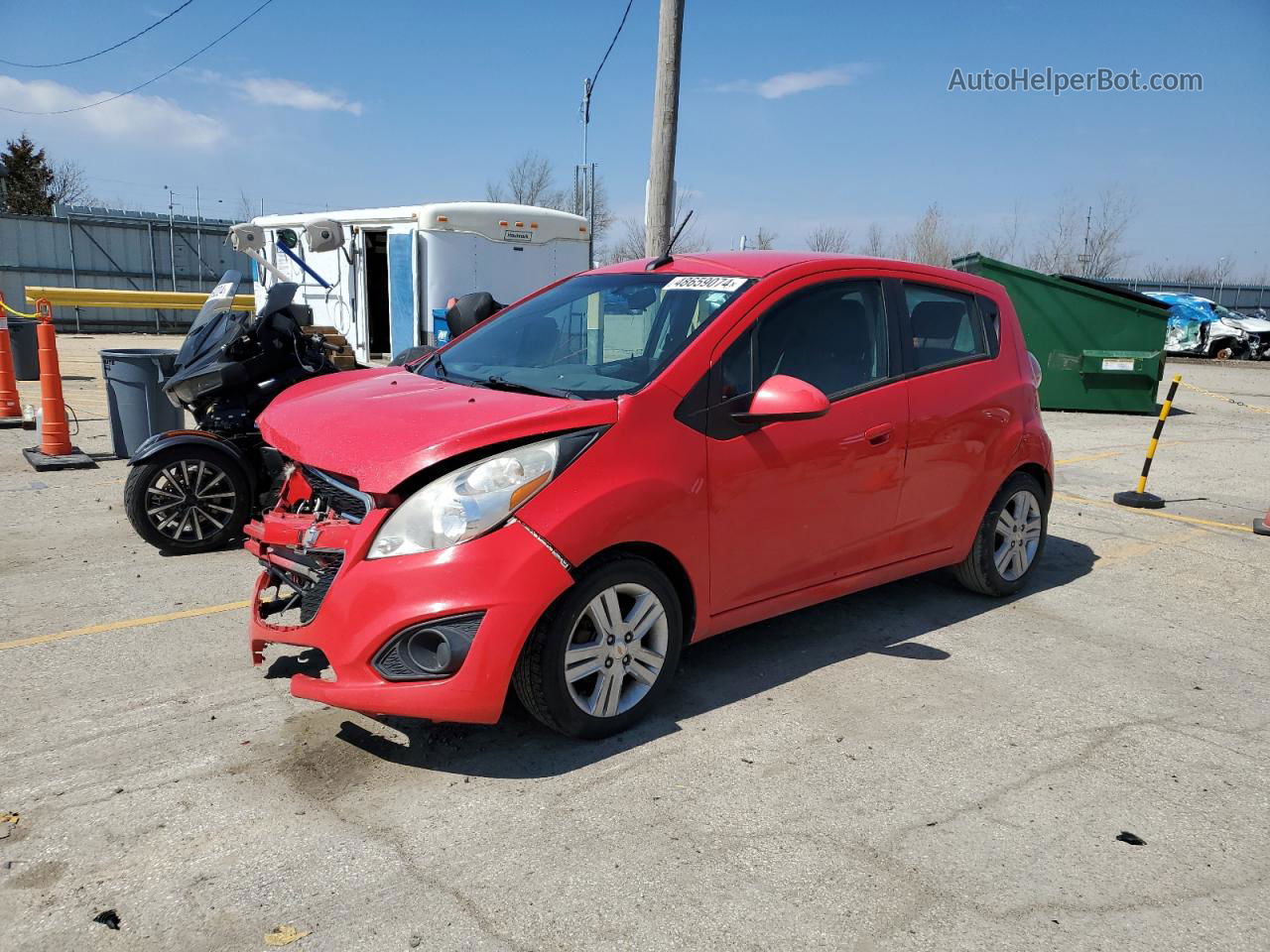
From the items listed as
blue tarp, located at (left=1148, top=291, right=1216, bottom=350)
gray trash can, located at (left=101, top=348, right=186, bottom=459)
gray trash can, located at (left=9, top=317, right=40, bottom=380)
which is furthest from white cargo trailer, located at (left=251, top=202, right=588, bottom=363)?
blue tarp, located at (left=1148, top=291, right=1216, bottom=350)

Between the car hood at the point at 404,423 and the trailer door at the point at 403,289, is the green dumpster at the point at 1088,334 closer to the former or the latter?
the trailer door at the point at 403,289

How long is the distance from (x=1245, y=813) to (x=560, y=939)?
7.67ft

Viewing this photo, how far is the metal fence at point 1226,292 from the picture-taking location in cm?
4184

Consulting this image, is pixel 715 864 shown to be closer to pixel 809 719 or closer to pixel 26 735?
pixel 809 719

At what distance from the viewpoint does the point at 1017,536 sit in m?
5.16

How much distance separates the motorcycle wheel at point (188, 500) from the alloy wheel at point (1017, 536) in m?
4.48

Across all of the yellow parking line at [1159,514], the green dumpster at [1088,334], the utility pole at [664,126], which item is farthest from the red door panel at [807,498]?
the green dumpster at [1088,334]

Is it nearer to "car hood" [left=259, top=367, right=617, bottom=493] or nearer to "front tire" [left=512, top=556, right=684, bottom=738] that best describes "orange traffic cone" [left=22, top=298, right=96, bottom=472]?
"car hood" [left=259, top=367, right=617, bottom=493]

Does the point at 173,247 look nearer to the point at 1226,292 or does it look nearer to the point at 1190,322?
the point at 1190,322

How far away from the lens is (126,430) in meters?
7.93

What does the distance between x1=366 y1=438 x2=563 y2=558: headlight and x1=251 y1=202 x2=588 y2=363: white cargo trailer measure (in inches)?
374

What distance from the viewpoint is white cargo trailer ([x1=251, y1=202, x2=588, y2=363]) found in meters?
12.4

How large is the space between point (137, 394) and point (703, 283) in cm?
589

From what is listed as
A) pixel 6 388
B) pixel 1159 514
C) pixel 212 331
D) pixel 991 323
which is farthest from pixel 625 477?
pixel 6 388
